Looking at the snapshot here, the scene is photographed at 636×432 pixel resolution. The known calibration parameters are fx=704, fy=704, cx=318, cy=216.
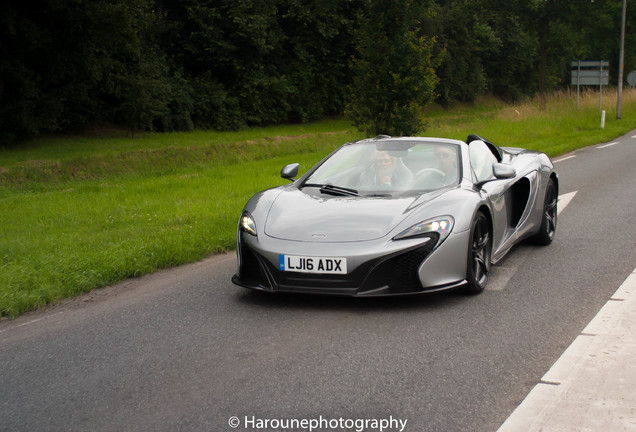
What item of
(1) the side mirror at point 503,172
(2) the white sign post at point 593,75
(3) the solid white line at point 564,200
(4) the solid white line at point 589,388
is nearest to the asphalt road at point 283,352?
(4) the solid white line at point 589,388

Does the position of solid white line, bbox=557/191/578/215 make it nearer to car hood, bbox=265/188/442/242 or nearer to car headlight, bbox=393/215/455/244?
car hood, bbox=265/188/442/242

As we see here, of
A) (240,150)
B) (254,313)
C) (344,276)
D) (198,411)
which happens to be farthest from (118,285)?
(240,150)

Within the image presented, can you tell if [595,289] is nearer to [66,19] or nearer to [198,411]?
[198,411]

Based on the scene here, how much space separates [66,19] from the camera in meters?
24.0

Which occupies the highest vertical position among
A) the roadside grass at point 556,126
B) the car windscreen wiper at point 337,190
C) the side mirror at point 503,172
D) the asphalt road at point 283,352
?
the side mirror at point 503,172

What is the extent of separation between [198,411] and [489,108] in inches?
2449

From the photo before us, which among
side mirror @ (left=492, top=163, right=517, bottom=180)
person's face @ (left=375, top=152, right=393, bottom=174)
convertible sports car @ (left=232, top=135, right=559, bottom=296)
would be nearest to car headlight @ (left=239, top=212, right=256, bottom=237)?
convertible sports car @ (left=232, top=135, right=559, bottom=296)

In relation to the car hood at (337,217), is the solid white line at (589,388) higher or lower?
lower

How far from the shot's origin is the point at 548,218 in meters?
7.47

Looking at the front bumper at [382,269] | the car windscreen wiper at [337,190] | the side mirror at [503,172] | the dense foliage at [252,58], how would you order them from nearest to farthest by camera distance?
the front bumper at [382,269], the car windscreen wiper at [337,190], the side mirror at [503,172], the dense foliage at [252,58]

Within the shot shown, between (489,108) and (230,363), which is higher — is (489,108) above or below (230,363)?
below

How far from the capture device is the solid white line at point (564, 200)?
9761 millimetres

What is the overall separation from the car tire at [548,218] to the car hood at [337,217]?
2.10 m

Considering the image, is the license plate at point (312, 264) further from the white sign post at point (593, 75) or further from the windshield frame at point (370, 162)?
the white sign post at point (593, 75)
